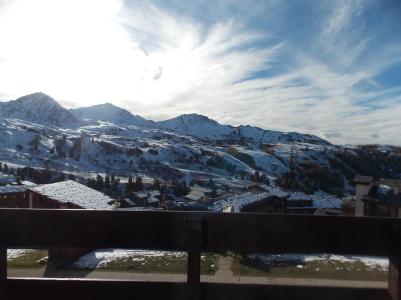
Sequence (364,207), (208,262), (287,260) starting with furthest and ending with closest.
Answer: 1. (364,207)
2. (287,260)
3. (208,262)

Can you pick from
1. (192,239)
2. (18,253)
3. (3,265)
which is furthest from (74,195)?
(192,239)

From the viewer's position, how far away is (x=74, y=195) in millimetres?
20484

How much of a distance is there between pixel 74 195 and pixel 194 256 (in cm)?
1884

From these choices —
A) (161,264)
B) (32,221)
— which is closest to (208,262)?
(161,264)

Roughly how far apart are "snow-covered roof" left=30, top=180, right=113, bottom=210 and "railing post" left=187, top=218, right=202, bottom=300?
648 inches

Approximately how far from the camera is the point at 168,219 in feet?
9.19

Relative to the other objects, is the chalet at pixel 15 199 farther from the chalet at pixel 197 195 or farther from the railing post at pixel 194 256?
the chalet at pixel 197 195

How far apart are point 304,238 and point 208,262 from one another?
4.33 feet

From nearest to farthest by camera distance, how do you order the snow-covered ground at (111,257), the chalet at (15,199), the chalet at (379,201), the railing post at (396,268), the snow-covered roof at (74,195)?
1. the railing post at (396,268)
2. the snow-covered ground at (111,257)
3. the snow-covered roof at (74,195)
4. the chalet at (15,199)
5. the chalet at (379,201)

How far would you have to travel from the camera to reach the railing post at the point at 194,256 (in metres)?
2.74

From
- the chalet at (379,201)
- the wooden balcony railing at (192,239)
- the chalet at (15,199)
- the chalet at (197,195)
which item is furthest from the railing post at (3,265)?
the chalet at (197,195)

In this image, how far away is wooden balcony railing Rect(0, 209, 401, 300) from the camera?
9.07ft

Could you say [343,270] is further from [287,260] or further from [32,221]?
[32,221]

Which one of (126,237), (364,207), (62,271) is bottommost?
(364,207)
